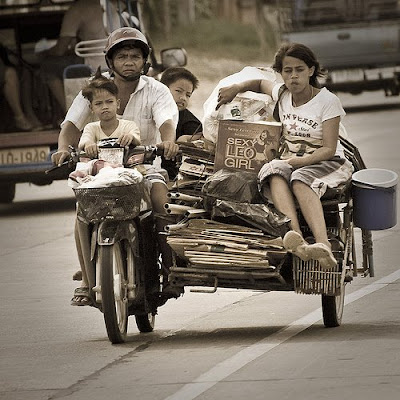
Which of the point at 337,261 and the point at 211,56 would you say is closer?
the point at 337,261

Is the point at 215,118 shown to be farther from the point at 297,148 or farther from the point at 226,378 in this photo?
the point at 226,378

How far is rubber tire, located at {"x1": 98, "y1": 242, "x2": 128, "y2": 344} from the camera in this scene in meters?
8.98

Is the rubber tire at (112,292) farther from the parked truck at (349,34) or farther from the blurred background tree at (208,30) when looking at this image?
the blurred background tree at (208,30)

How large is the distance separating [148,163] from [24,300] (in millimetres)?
2697

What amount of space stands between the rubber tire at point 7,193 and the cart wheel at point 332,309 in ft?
35.6

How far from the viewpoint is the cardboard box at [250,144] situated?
9.53 m

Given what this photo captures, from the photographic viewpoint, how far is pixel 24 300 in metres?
12.0

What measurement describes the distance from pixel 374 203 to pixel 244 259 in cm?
101

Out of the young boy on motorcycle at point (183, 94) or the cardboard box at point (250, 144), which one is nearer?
the cardboard box at point (250, 144)

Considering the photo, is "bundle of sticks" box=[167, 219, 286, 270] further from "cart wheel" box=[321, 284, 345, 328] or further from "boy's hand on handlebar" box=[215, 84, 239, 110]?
"boy's hand on handlebar" box=[215, 84, 239, 110]

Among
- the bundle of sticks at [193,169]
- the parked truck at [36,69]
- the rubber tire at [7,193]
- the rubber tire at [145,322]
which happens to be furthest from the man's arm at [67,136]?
the rubber tire at [7,193]

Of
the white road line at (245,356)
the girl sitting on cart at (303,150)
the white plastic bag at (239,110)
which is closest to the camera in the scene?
the white road line at (245,356)

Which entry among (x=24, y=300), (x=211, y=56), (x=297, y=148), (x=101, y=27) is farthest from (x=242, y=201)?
(x=211, y=56)

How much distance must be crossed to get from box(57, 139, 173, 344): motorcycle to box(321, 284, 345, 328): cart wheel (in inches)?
38.2
